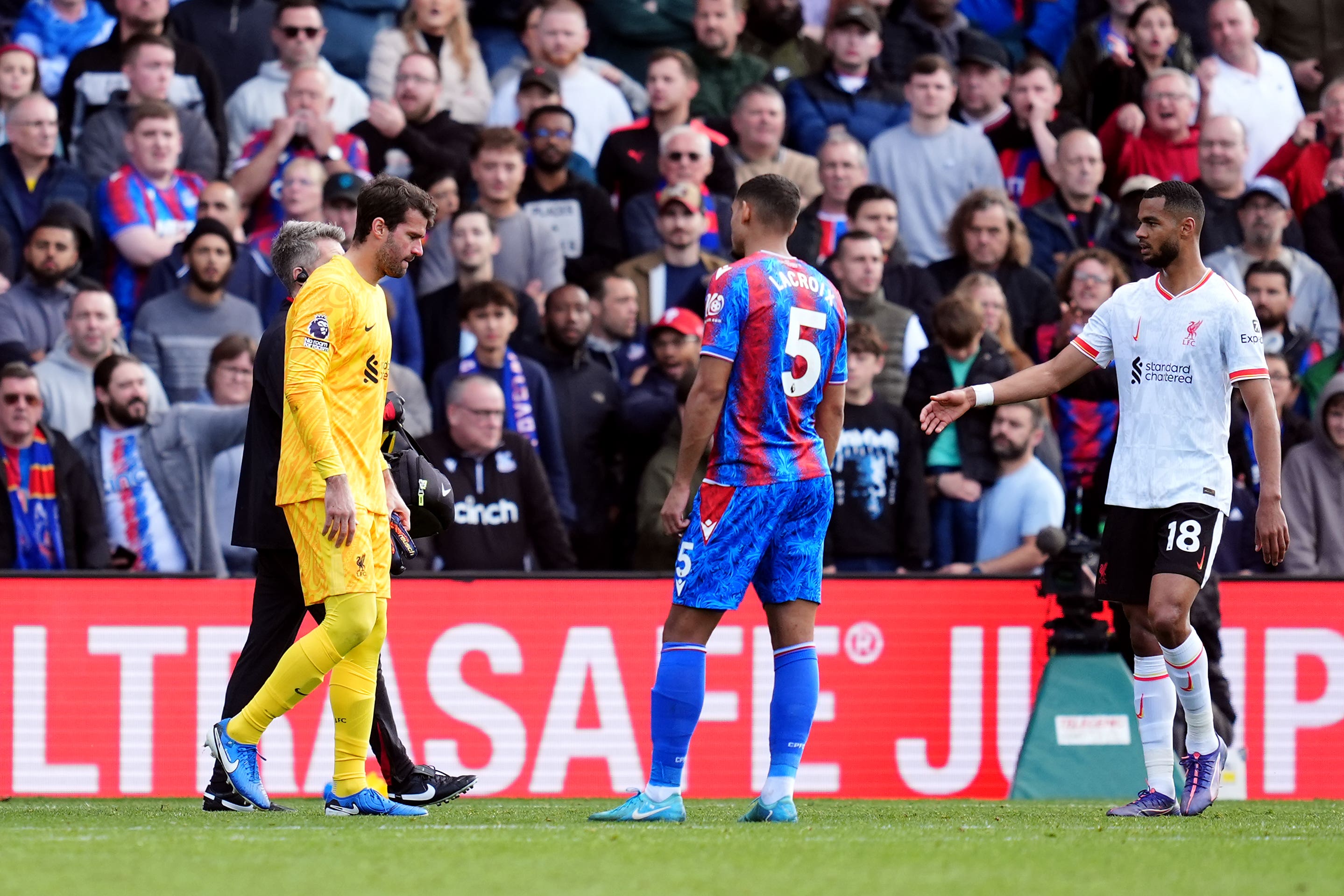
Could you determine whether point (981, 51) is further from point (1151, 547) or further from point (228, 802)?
point (228, 802)

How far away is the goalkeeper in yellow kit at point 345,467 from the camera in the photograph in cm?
684

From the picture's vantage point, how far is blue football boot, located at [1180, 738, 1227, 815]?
7.75 m

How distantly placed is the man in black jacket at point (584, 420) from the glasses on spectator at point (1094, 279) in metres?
2.95

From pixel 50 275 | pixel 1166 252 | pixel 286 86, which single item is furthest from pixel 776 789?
pixel 286 86

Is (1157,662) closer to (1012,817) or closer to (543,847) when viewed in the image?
(1012,817)

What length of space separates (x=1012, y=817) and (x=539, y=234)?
6.04 meters

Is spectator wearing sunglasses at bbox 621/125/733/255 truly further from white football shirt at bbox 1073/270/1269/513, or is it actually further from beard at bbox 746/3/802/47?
white football shirt at bbox 1073/270/1269/513

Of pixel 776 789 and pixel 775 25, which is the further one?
pixel 775 25

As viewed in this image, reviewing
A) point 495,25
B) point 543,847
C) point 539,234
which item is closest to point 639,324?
point 539,234

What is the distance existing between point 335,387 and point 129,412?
4.34 m

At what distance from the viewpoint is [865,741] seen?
34.4 feet

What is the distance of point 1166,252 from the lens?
7.61 metres

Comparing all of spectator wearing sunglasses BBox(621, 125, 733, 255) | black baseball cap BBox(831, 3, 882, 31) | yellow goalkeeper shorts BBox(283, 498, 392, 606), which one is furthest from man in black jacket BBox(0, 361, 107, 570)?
black baseball cap BBox(831, 3, 882, 31)

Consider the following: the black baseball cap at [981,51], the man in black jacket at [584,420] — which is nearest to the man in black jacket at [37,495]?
the man in black jacket at [584,420]
